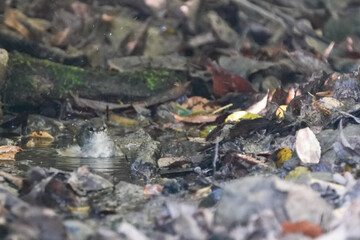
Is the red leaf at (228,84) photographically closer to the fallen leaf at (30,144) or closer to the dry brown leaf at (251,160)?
the fallen leaf at (30,144)

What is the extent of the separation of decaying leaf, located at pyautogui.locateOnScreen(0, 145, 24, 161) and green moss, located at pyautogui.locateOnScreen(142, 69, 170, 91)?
1766 mm

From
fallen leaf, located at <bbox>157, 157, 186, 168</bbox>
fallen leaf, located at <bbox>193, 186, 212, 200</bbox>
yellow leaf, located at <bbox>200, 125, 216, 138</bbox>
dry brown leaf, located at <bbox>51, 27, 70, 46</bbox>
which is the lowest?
yellow leaf, located at <bbox>200, 125, 216, 138</bbox>

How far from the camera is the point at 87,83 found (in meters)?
4.70

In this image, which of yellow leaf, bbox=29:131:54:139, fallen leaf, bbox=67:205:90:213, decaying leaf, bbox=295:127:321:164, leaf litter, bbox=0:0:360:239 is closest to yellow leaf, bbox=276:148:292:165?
leaf litter, bbox=0:0:360:239

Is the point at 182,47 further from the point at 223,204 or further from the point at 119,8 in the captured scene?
the point at 223,204

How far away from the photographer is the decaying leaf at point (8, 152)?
3.12 metres

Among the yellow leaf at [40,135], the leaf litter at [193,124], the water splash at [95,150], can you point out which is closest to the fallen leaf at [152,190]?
the leaf litter at [193,124]

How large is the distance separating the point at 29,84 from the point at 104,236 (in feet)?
9.79

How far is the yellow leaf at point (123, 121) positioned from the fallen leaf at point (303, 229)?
9.24ft

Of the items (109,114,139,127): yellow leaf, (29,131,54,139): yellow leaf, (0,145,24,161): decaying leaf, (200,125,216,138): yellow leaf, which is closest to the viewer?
(0,145,24,161): decaying leaf

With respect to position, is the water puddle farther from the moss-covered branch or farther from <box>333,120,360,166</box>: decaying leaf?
the moss-covered branch

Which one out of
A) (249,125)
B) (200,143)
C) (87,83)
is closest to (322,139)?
(249,125)

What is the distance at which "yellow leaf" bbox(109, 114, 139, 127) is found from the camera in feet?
14.4

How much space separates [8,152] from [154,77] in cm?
201
